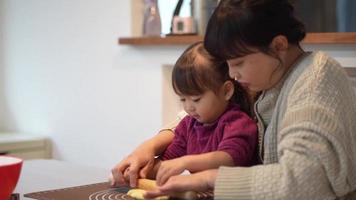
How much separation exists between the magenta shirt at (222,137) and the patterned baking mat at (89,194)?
0.10 meters

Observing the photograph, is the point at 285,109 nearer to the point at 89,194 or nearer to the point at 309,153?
the point at 309,153

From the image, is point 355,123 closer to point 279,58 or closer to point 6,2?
point 279,58

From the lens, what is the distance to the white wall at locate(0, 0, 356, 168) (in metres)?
2.52

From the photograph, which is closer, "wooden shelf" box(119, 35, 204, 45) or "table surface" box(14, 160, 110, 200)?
"table surface" box(14, 160, 110, 200)

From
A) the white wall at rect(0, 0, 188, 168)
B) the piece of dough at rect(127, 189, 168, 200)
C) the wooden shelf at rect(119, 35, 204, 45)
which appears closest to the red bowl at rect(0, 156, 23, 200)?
the piece of dough at rect(127, 189, 168, 200)

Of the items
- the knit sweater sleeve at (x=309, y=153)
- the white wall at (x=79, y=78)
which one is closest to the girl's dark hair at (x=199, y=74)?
the knit sweater sleeve at (x=309, y=153)

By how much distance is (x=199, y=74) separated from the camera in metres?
1.20

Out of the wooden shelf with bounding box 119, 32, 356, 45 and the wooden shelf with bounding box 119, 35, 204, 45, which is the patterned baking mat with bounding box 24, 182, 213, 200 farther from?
the wooden shelf with bounding box 119, 35, 204, 45

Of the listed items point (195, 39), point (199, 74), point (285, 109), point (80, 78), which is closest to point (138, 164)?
point (199, 74)

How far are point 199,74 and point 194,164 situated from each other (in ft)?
0.64

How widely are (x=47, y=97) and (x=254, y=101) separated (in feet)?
6.51

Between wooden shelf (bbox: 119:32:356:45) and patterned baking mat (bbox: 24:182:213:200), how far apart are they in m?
0.82

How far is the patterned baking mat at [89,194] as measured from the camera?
1.14 meters

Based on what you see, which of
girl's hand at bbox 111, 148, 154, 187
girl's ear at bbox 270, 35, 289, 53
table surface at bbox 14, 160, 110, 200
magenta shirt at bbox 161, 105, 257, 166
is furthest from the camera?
table surface at bbox 14, 160, 110, 200
